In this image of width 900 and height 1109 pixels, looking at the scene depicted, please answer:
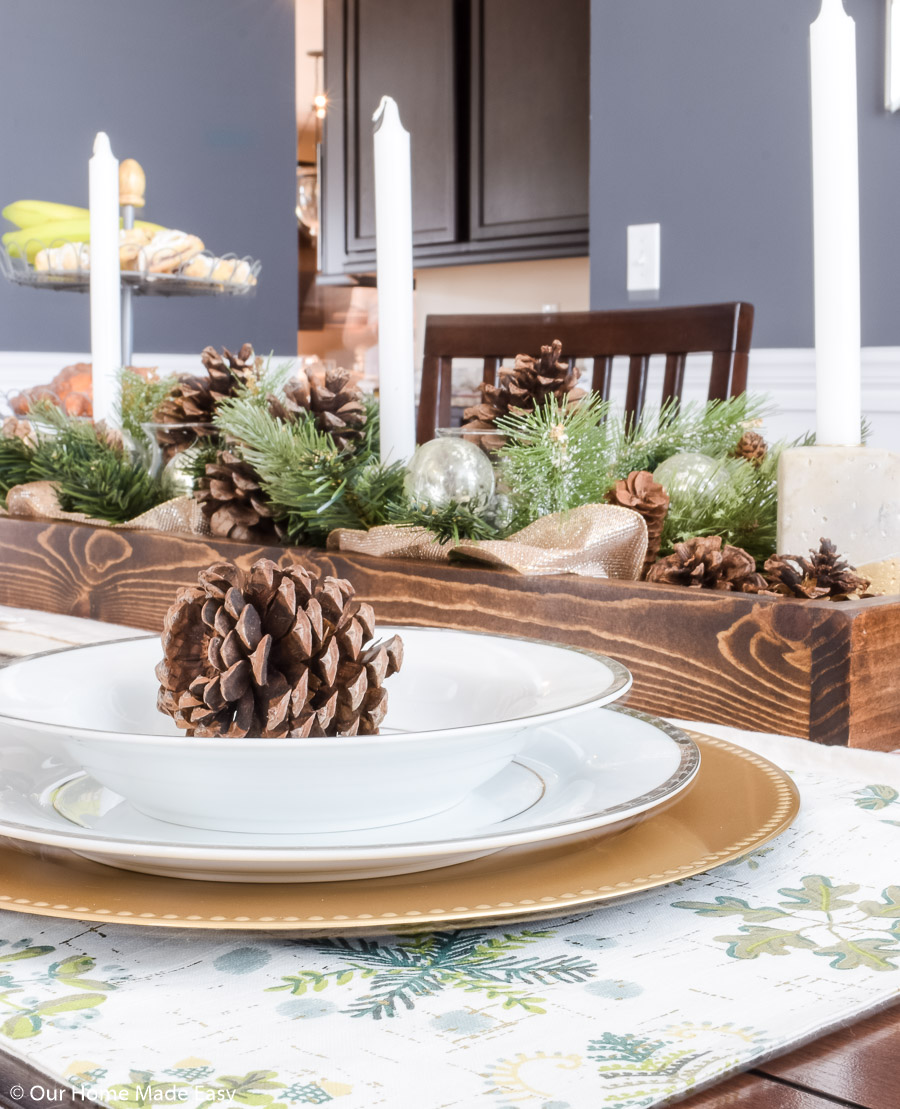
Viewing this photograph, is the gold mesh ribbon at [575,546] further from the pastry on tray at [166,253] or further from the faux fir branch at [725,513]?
the pastry on tray at [166,253]

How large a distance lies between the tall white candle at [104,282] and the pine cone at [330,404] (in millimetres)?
277

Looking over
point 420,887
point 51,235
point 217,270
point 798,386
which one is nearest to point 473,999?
point 420,887

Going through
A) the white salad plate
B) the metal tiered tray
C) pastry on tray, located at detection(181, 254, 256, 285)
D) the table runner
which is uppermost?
pastry on tray, located at detection(181, 254, 256, 285)

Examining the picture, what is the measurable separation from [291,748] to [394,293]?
0.55 metres

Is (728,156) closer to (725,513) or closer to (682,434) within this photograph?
(682,434)

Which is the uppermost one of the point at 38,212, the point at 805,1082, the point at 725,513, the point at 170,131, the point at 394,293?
the point at 170,131

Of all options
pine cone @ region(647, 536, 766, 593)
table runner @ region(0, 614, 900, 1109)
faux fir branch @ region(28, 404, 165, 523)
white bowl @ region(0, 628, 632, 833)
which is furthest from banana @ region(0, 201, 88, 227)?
table runner @ region(0, 614, 900, 1109)

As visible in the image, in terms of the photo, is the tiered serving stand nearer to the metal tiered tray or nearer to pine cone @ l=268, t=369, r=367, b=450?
the metal tiered tray

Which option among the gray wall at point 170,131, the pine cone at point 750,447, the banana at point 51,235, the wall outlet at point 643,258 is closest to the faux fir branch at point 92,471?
the pine cone at point 750,447

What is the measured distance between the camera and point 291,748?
1.00 ft

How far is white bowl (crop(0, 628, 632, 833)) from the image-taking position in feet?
1.02

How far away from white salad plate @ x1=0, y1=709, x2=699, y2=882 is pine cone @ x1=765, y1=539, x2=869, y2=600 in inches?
6.6

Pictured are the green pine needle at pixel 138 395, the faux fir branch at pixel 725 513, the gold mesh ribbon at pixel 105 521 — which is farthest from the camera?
the green pine needle at pixel 138 395

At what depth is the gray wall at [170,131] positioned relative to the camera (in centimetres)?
319
